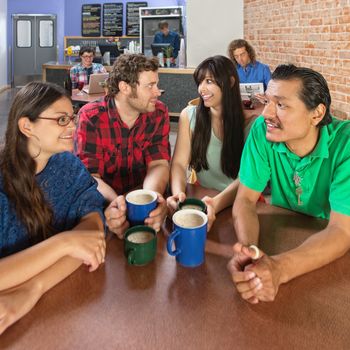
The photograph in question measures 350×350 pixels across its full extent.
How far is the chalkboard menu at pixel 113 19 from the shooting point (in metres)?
11.6

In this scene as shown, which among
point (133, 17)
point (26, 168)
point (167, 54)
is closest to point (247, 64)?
point (167, 54)

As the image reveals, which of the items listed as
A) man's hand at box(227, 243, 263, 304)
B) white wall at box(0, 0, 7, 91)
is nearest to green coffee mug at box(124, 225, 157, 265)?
man's hand at box(227, 243, 263, 304)

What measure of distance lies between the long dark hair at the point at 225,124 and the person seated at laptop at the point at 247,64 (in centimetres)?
322

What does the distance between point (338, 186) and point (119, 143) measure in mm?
1053

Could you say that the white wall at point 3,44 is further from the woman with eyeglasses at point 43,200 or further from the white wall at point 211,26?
the woman with eyeglasses at point 43,200

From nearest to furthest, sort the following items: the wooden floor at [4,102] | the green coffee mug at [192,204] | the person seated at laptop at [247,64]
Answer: the green coffee mug at [192,204] < the person seated at laptop at [247,64] < the wooden floor at [4,102]

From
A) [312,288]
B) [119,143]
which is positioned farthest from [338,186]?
[119,143]

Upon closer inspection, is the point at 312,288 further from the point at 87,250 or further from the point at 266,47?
the point at 266,47

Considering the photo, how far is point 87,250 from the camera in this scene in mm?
1011

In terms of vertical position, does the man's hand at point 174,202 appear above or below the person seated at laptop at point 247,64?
below

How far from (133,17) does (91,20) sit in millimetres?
1411

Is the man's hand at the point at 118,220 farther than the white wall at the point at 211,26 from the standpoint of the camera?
No

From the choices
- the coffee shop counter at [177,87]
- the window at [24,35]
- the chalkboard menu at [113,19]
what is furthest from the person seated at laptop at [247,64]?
the window at [24,35]

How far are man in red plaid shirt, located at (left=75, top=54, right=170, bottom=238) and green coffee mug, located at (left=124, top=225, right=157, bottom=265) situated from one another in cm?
69
